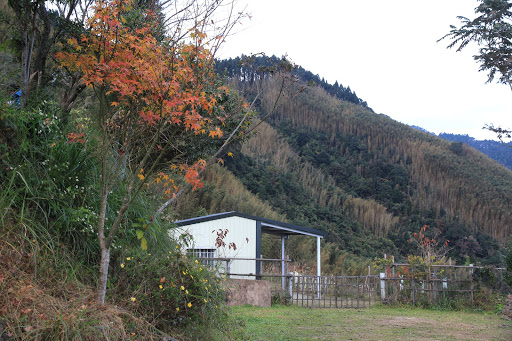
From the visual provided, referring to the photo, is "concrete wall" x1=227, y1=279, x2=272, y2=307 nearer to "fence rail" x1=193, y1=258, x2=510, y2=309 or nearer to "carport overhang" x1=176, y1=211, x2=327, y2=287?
"fence rail" x1=193, y1=258, x2=510, y2=309

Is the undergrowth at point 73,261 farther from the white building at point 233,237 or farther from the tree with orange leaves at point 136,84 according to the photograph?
the white building at point 233,237

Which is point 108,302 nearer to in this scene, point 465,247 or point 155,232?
point 155,232

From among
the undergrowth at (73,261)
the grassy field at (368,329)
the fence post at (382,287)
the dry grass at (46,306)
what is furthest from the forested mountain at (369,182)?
the dry grass at (46,306)

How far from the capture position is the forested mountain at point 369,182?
33625 mm

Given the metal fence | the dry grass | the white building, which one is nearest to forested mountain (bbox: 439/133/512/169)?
the metal fence

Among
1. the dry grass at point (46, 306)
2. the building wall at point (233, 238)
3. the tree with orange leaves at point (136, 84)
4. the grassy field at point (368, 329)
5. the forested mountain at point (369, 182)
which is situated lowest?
the grassy field at point (368, 329)

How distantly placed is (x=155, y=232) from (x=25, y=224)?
140 cm

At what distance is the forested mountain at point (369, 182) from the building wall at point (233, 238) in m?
6.54

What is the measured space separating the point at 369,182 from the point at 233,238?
29514 millimetres

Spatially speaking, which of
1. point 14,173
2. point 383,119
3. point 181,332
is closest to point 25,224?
point 14,173

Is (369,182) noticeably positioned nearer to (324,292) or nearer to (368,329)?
(324,292)

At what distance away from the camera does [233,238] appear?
52.0 ft

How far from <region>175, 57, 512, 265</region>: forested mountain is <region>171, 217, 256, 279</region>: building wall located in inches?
257

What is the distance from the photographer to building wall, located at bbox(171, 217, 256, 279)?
15.5 m
